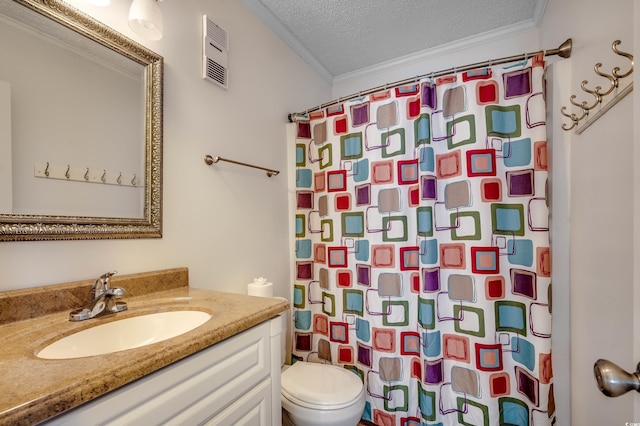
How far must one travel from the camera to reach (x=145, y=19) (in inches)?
40.6

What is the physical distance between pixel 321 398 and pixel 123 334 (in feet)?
2.81

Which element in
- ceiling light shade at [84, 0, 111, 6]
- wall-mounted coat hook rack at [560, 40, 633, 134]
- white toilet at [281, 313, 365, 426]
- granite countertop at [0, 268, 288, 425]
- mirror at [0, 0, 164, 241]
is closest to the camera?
granite countertop at [0, 268, 288, 425]

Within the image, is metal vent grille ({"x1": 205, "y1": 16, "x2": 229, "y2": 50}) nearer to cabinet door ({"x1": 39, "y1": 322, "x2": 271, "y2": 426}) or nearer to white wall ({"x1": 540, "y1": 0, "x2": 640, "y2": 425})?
cabinet door ({"x1": 39, "y1": 322, "x2": 271, "y2": 426})

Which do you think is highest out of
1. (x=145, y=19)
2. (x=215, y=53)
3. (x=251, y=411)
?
(x=215, y=53)

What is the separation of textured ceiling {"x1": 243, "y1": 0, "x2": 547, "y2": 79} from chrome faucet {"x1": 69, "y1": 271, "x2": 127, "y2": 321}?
64.7 inches

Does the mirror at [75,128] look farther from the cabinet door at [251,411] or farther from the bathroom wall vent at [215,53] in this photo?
the cabinet door at [251,411]

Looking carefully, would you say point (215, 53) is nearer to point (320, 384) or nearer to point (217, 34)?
point (217, 34)

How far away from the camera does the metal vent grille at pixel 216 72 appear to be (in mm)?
1423

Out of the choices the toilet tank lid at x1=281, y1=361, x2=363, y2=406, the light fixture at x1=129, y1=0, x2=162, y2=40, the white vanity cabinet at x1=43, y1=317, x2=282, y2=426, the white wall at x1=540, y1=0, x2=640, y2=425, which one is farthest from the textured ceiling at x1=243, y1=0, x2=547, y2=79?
the toilet tank lid at x1=281, y1=361, x2=363, y2=406

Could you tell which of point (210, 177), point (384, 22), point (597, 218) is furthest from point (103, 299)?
point (384, 22)

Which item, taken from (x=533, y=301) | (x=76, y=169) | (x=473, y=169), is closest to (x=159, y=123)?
(x=76, y=169)

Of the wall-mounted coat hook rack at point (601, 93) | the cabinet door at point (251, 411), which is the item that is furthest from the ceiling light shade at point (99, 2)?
the wall-mounted coat hook rack at point (601, 93)

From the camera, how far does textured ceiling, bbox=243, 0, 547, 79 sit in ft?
5.64

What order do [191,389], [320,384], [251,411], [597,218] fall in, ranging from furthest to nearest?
[320,384] < [597,218] < [251,411] < [191,389]
